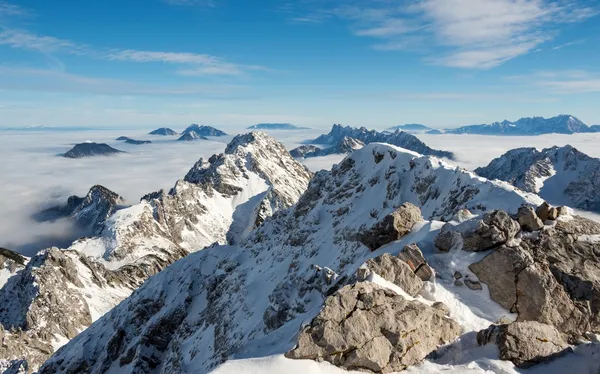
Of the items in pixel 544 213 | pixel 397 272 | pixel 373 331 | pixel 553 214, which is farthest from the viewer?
pixel 544 213

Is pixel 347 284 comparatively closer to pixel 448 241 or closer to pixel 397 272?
pixel 397 272

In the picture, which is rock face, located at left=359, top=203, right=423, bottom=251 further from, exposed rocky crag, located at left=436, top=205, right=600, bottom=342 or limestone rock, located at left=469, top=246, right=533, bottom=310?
limestone rock, located at left=469, top=246, right=533, bottom=310

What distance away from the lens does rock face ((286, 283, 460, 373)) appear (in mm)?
19234

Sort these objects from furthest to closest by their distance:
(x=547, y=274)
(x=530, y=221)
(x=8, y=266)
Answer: (x=8, y=266), (x=530, y=221), (x=547, y=274)

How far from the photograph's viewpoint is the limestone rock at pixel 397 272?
24.4 m

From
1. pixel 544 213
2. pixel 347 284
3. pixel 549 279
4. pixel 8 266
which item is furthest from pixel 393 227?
pixel 8 266

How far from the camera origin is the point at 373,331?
20.3 meters

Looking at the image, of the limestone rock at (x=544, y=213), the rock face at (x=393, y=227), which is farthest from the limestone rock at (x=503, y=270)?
the rock face at (x=393, y=227)

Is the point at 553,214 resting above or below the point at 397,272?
above

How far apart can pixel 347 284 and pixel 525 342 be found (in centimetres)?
942

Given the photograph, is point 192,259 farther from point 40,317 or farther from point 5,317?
point 5,317

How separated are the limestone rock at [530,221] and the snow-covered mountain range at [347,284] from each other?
0.12m

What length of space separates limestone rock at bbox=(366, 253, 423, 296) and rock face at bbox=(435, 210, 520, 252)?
14.2 feet

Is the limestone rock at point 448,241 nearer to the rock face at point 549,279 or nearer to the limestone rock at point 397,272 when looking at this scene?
the rock face at point 549,279
